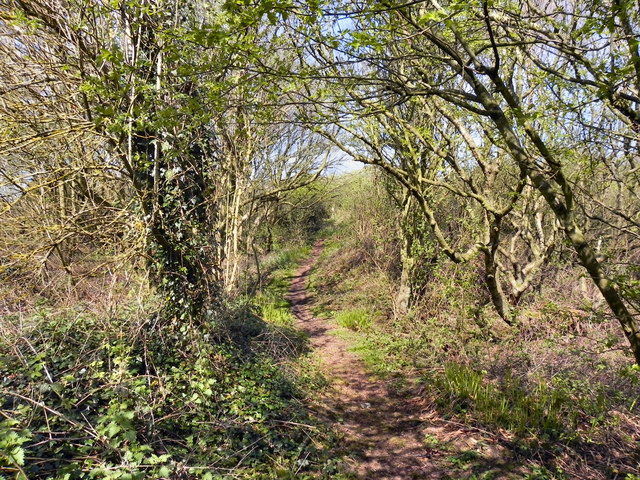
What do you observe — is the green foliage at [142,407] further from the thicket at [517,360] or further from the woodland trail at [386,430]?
the thicket at [517,360]

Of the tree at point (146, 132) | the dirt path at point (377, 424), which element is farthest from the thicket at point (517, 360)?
the tree at point (146, 132)

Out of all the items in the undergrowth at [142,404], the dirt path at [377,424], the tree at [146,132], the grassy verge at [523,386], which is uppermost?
the tree at [146,132]

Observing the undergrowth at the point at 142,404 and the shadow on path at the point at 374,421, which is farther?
the shadow on path at the point at 374,421

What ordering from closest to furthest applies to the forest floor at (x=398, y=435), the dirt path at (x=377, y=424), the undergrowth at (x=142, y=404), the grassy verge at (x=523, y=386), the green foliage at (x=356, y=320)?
the undergrowth at (x=142, y=404) → the grassy verge at (x=523, y=386) → the forest floor at (x=398, y=435) → the dirt path at (x=377, y=424) → the green foliage at (x=356, y=320)

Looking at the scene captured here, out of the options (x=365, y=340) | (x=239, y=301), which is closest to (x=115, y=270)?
(x=239, y=301)

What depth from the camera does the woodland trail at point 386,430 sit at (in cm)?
402

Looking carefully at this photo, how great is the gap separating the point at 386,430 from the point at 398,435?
7.6 inches

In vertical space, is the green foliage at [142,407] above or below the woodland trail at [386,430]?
above

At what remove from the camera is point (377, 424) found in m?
4.96

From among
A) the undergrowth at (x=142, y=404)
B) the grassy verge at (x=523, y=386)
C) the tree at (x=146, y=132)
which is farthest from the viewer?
the tree at (x=146, y=132)

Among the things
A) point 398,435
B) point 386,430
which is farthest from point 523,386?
point 386,430

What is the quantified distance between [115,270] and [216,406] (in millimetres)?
2087

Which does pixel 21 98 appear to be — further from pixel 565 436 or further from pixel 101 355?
pixel 565 436

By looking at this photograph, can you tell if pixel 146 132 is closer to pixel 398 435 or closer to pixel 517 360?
pixel 398 435
